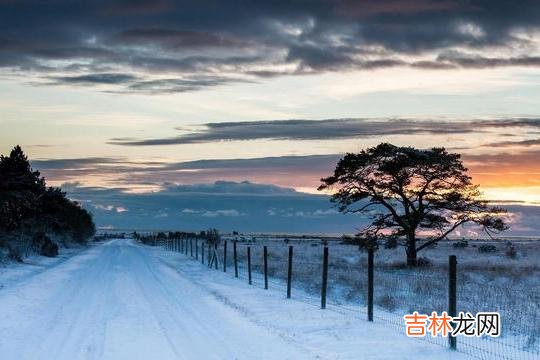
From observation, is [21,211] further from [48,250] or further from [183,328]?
[183,328]

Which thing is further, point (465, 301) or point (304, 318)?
point (465, 301)

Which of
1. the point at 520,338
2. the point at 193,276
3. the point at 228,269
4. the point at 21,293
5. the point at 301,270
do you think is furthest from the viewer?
the point at 228,269

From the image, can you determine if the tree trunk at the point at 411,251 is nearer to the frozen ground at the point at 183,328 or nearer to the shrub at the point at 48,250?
the frozen ground at the point at 183,328

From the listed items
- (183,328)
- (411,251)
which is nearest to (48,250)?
(411,251)

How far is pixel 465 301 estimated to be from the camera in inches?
781

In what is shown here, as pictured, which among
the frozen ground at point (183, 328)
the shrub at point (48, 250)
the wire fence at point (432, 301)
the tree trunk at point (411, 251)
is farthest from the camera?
the shrub at point (48, 250)

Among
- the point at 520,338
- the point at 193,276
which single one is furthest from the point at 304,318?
the point at 193,276

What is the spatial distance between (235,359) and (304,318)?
560cm

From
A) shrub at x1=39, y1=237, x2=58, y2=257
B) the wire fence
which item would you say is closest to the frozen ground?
the wire fence

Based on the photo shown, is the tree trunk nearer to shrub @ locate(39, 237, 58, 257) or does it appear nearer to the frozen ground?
the frozen ground

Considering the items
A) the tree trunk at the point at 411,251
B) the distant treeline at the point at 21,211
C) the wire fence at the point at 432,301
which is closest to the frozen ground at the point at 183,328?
the wire fence at the point at 432,301

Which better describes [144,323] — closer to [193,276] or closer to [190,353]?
[190,353]

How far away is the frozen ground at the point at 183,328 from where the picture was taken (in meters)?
11.9

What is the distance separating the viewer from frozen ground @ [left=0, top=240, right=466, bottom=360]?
11945mm
